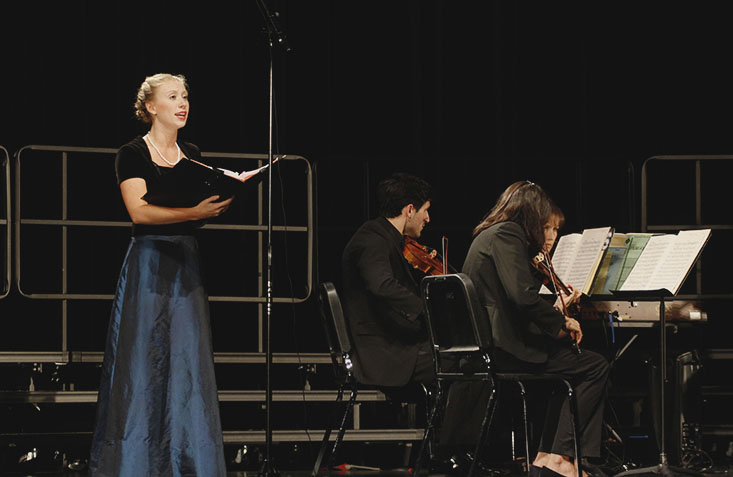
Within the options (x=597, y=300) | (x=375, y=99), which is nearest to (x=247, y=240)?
(x=375, y=99)

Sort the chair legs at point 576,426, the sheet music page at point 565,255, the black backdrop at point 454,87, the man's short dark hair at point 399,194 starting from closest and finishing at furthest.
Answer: the chair legs at point 576,426, the sheet music page at point 565,255, the man's short dark hair at point 399,194, the black backdrop at point 454,87

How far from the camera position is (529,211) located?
3896 millimetres

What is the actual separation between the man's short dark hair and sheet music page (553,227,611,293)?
823mm

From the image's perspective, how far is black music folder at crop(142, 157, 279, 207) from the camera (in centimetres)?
311

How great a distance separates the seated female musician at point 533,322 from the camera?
146 inches

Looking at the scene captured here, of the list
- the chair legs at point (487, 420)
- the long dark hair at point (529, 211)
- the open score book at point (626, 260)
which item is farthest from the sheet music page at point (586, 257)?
the chair legs at point (487, 420)

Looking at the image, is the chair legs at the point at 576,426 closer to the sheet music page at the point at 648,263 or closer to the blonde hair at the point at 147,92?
the sheet music page at the point at 648,263

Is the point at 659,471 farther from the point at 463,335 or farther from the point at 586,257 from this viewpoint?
the point at 463,335

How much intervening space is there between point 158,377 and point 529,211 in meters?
1.57

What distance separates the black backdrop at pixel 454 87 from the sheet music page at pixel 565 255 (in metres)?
1.79

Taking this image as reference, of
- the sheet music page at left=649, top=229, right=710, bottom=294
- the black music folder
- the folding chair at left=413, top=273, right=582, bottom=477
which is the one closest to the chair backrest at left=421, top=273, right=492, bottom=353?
the folding chair at left=413, top=273, right=582, bottom=477

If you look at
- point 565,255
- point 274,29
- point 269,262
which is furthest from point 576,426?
point 274,29

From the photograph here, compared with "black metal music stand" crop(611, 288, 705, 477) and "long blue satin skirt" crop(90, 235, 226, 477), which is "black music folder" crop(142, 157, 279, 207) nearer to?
"long blue satin skirt" crop(90, 235, 226, 477)

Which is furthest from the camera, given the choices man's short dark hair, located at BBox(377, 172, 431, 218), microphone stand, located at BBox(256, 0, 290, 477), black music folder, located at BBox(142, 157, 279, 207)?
man's short dark hair, located at BBox(377, 172, 431, 218)
